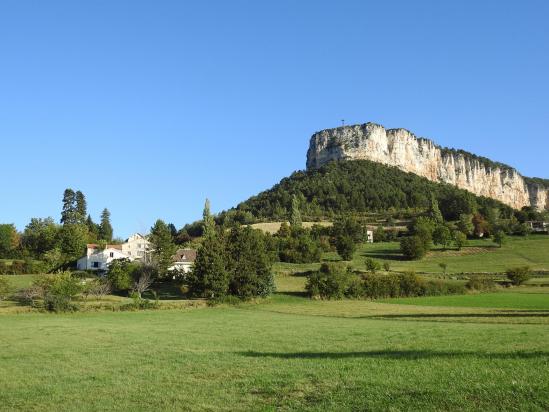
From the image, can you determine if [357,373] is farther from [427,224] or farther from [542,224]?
[542,224]

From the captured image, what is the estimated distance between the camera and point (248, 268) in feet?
230

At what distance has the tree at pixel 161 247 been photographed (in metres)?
83.4

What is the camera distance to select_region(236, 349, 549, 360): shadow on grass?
16750 mm

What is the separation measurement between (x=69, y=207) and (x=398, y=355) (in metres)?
144

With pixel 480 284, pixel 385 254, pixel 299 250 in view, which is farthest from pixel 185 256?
pixel 480 284

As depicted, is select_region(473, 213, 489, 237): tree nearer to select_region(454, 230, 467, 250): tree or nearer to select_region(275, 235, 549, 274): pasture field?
select_region(275, 235, 549, 274): pasture field

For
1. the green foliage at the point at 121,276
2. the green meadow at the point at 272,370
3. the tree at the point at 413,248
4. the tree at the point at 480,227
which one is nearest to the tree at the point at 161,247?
the green foliage at the point at 121,276

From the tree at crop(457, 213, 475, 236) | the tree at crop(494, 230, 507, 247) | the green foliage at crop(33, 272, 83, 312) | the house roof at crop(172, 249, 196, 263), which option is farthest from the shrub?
Result: the tree at crop(457, 213, 475, 236)

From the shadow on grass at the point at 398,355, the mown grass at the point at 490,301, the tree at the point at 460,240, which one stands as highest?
the tree at the point at 460,240

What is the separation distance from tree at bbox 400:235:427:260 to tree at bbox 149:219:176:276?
148 ft

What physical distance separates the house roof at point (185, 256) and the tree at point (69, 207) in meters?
58.5

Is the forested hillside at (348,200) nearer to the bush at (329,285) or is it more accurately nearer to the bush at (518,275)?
the bush at (518,275)

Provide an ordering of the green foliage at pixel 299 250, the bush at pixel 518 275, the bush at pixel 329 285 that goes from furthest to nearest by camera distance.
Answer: the green foliage at pixel 299 250 → the bush at pixel 518 275 → the bush at pixel 329 285

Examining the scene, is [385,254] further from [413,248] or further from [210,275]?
[210,275]
